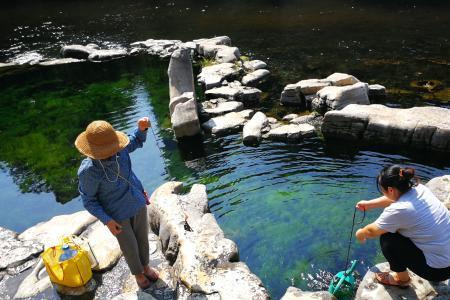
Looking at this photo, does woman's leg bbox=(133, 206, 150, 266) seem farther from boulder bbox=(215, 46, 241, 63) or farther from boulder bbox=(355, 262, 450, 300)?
boulder bbox=(215, 46, 241, 63)

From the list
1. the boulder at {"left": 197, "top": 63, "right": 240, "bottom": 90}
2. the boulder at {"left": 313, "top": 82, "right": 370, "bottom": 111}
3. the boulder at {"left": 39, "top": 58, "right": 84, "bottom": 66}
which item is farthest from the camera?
the boulder at {"left": 39, "top": 58, "right": 84, "bottom": 66}

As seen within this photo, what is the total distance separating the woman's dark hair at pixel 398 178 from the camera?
11.7 ft

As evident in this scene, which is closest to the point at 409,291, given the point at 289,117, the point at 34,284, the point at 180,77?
the point at 34,284

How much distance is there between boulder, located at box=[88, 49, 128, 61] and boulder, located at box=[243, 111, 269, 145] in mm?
10186

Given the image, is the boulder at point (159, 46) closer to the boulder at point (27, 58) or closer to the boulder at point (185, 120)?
the boulder at point (27, 58)

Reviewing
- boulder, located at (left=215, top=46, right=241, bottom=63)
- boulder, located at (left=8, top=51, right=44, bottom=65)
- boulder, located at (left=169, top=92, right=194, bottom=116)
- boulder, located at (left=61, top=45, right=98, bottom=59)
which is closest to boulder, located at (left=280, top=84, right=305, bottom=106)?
boulder, located at (left=169, top=92, right=194, bottom=116)

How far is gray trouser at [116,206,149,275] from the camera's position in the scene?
424 cm

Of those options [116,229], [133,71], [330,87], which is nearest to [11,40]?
[133,71]

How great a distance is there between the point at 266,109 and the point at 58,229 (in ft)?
21.3

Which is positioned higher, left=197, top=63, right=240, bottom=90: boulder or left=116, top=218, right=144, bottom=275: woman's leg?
left=116, top=218, right=144, bottom=275: woman's leg

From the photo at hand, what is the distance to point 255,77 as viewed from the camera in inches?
507

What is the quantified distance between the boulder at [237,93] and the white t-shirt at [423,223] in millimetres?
8025

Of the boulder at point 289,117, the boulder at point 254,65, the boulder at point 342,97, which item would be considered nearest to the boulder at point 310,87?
the boulder at point 342,97

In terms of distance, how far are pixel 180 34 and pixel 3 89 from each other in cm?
929
